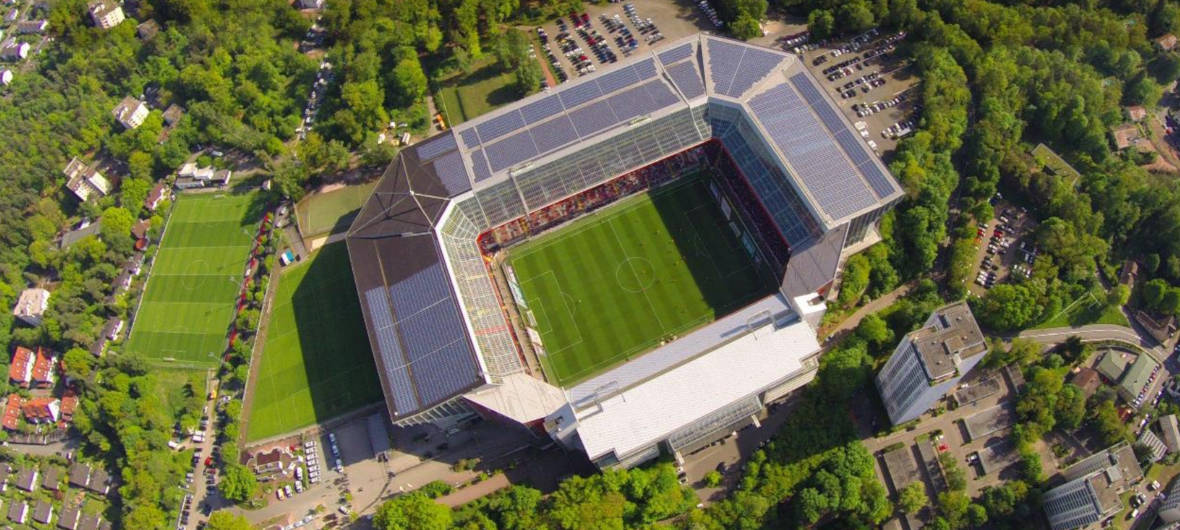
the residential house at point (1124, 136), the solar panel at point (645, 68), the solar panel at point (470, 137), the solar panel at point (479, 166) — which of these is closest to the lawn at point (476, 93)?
the solar panel at point (470, 137)

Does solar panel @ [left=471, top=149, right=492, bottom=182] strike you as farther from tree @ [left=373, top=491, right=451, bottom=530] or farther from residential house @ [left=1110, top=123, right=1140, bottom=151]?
residential house @ [left=1110, top=123, right=1140, bottom=151]

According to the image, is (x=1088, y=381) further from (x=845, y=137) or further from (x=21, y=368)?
(x=21, y=368)

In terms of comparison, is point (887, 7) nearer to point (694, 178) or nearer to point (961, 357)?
point (694, 178)

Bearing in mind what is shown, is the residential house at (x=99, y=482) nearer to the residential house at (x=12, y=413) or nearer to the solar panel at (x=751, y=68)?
the residential house at (x=12, y=413)

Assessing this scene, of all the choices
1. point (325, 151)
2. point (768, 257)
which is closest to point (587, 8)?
point (325, 151)

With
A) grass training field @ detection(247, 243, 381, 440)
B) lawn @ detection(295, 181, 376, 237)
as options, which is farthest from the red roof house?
lawn @ detection(295, 181, 376, 237)

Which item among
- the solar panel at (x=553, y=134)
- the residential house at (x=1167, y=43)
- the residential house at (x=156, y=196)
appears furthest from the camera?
the residential house at (x=156, y=196)

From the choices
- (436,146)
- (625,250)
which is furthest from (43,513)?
(625,250)
